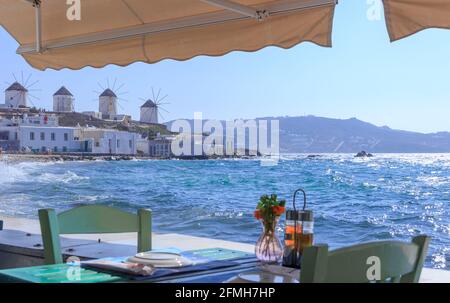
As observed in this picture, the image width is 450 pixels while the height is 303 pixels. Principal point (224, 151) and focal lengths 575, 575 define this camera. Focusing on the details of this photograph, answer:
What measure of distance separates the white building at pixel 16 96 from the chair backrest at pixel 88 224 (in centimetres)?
6497

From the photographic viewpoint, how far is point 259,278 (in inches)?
45.6

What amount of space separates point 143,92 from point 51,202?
136 ft

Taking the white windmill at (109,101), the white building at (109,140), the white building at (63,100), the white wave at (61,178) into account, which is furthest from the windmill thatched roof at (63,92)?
the white wave at (61,178)

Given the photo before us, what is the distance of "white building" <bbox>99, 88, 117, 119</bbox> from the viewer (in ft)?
213

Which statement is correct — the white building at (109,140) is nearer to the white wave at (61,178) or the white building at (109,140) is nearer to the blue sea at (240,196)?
the blue sea at (240,196)

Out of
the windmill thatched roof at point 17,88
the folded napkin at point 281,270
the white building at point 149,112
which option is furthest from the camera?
the windmill thatched roof at point 17,88

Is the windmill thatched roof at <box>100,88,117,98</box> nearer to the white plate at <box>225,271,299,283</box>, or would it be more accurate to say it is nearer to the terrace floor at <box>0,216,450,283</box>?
the terrace floor at <box>0,216,450,283</box>

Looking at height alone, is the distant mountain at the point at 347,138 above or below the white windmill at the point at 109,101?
below

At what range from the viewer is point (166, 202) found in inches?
934

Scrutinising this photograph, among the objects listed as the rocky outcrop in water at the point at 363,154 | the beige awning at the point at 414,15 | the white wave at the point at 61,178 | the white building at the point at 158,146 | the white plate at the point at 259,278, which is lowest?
the white wave at the point at 61,178

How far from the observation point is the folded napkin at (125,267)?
46.8 inches

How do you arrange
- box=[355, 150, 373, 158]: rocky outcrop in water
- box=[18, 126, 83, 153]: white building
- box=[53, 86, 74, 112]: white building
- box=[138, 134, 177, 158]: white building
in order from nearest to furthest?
box=[138, 134, 177, 158]: white building → box=[18, 126, 83, 153]: white building → box=[355, 150, 373, 158]: rocky outcrop in water → box=[53, 86, 74, 112]: white building

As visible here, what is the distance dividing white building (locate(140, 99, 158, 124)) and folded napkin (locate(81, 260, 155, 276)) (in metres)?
61.9

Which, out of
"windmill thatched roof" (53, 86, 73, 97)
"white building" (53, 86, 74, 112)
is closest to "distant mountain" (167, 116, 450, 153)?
"white building" (53, 86, 74, 112)
